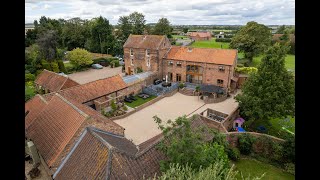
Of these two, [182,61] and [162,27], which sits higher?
[162,27]

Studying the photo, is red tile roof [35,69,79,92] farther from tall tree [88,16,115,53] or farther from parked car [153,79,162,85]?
tall tree [88,16,115,53]

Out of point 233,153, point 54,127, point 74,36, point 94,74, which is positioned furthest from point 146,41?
point 74,36

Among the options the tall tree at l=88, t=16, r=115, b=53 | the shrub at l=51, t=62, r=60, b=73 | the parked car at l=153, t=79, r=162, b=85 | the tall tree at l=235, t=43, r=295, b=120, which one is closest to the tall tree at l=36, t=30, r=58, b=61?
the shrub at l=51, t=62, r=60, b=73

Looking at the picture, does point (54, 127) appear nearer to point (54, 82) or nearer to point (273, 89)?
point (54, 82)

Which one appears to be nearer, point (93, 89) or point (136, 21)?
point (93, 89)

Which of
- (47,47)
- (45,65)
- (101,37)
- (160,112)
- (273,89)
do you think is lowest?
(160,112)

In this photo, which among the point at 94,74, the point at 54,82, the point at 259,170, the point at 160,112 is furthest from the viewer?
the point at 94,74
